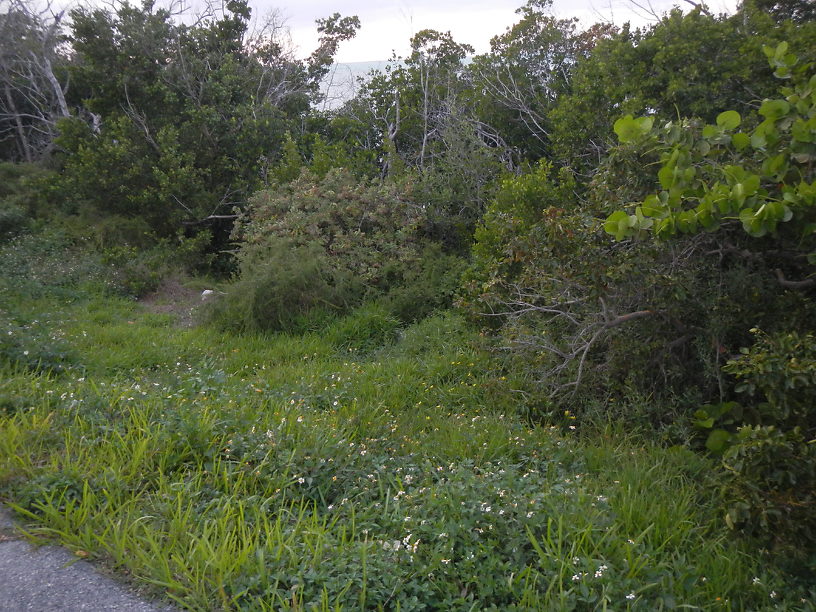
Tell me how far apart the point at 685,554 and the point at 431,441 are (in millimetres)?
1639

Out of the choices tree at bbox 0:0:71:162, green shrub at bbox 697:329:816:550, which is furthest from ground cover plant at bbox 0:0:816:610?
tree at bbox 0:0:71:162

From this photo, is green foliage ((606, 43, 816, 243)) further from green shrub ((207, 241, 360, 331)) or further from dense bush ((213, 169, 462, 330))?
green shrub ((207, 241, 360, 331))

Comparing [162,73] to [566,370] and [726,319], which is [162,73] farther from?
[726,319]

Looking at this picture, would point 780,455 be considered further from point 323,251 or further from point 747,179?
Result: point 323,251

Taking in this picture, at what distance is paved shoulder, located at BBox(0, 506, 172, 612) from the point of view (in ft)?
8.09

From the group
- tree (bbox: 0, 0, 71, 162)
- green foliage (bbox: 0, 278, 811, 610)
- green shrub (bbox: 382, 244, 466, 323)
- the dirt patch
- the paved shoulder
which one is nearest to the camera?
the paved shoulder

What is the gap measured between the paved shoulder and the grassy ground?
0.08 meters

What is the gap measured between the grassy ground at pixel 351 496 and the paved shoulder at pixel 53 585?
0.08 m

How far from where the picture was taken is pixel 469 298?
21.2 ft

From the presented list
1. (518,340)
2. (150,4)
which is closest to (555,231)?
(518,340)

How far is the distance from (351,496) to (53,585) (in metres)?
1.31

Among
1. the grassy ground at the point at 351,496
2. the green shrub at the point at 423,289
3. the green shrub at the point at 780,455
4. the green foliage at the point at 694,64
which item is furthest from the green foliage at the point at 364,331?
the green shrub at the point at 780,455

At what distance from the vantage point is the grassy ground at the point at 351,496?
2.58m

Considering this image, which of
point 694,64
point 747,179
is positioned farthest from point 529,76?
point 747,179
